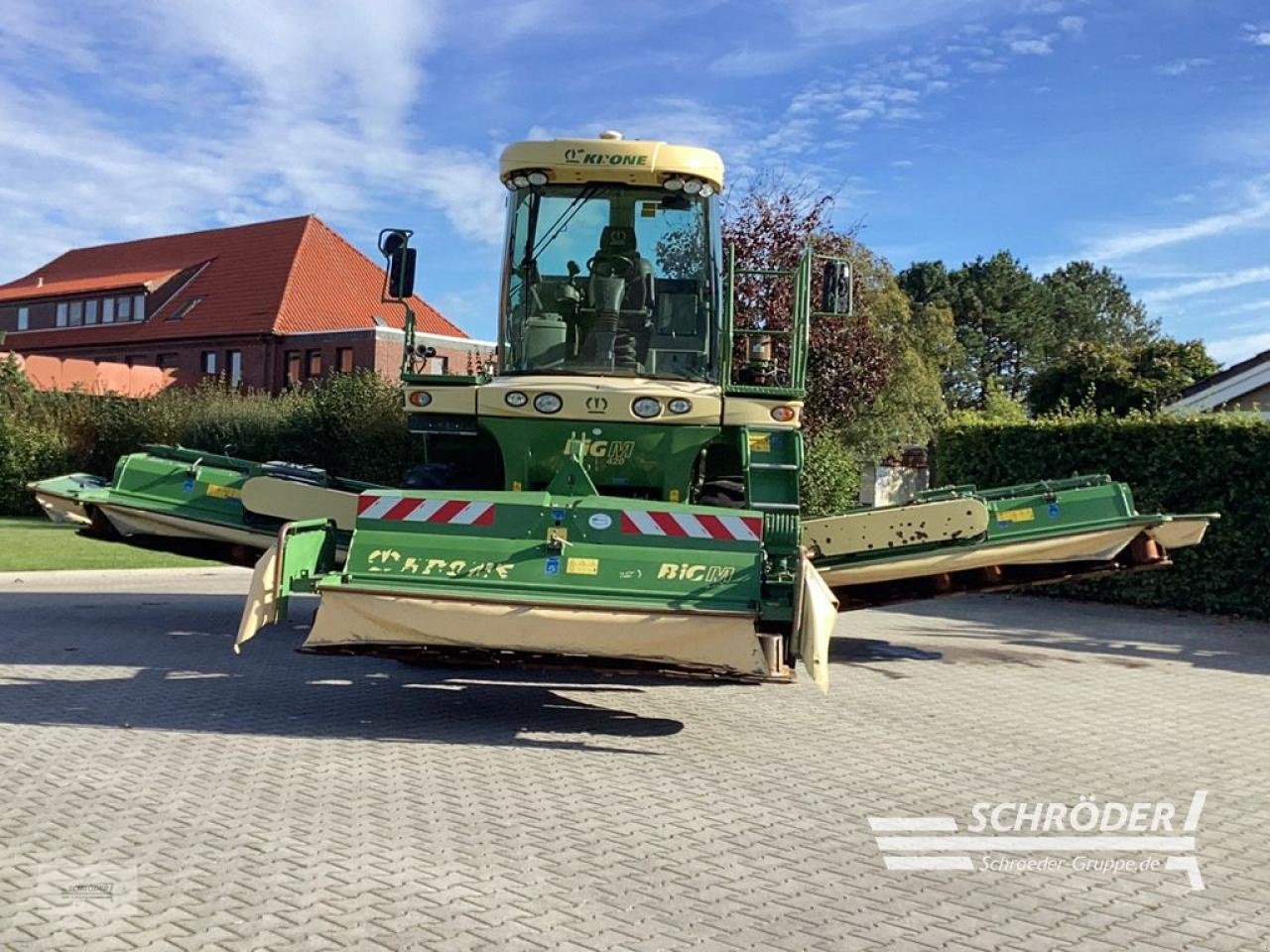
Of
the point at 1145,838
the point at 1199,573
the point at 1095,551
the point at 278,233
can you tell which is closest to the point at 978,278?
the point at 278,233

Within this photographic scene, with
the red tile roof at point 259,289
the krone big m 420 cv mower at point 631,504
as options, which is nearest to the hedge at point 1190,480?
the krone big m 420 cv mower at point 631,504

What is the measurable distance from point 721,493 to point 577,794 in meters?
3.61

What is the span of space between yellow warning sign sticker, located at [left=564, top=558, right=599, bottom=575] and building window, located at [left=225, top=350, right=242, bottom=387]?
1582 inches

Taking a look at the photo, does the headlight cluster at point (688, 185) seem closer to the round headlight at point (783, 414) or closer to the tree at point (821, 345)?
the round headlight at point (783, 414)

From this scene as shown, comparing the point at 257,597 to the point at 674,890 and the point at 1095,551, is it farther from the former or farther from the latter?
the point at 1095,551

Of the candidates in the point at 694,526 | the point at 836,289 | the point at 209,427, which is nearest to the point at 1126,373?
the point at 209,427

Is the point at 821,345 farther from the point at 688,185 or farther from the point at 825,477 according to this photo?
the point at 688,185

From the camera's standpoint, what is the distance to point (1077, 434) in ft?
50.1

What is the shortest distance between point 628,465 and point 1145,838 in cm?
398

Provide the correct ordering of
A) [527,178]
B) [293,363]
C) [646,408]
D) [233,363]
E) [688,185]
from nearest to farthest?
1. [646,408]
2. [688,185]
3. [527,178]
4. [293,363]
5. [233,363]

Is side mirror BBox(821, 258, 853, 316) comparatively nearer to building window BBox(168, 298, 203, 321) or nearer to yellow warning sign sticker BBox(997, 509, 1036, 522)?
yellow warning sign sticker BBox(997, 509, 1036, 522)

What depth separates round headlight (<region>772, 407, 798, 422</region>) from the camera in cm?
814

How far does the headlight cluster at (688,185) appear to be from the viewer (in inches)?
347

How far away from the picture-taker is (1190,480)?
45.4 ft
